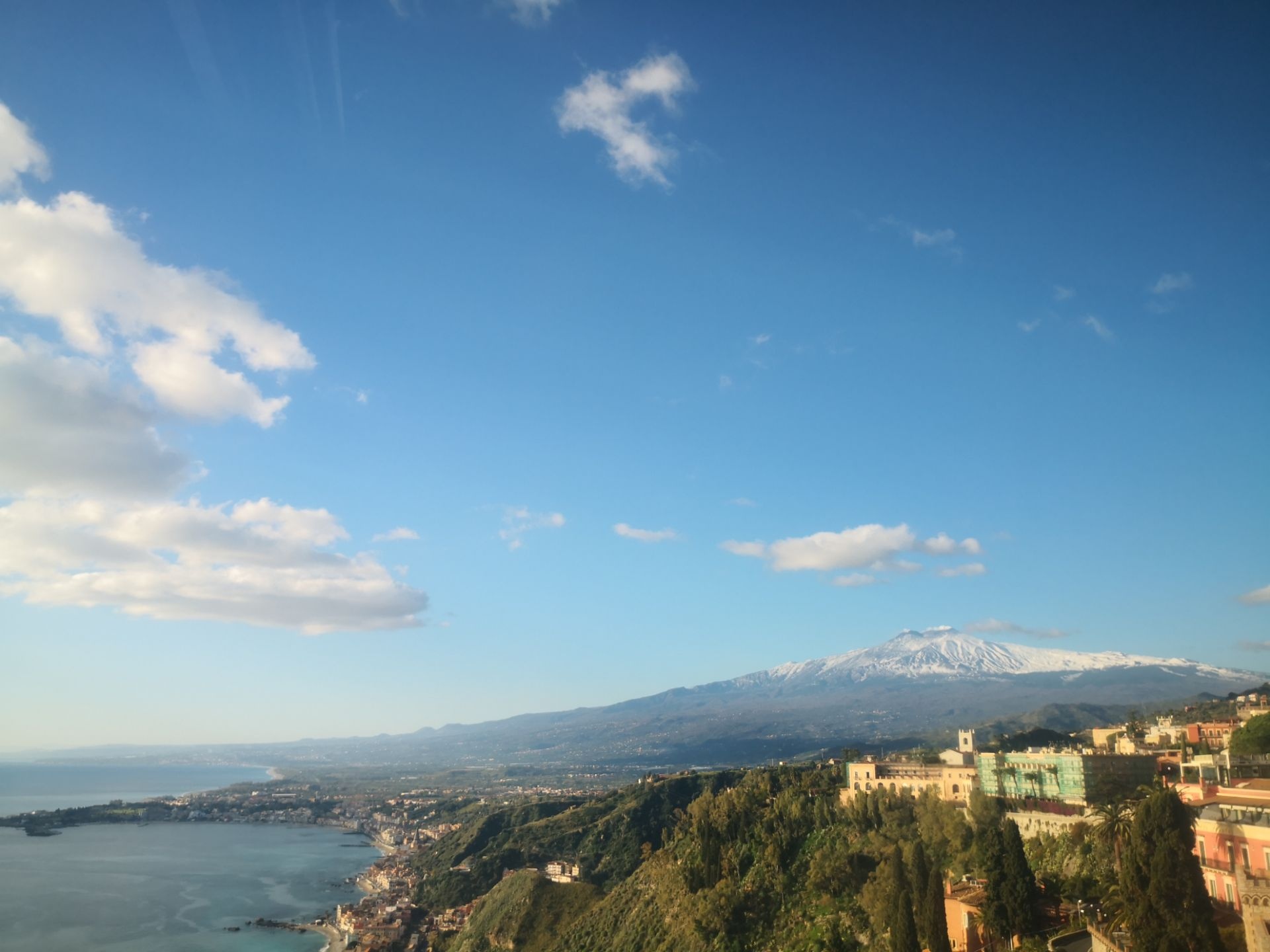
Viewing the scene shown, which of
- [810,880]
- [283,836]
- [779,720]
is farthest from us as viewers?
[779,720]

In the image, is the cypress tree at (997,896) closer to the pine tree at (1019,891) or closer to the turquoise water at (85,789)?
the pine tree at (1019,891)

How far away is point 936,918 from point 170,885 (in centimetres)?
5948

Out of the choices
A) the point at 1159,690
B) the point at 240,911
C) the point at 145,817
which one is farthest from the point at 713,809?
the point at 1159,690

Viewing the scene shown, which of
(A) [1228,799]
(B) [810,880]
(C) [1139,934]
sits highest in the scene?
(A) [1228,799]

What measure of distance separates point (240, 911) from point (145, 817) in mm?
61500

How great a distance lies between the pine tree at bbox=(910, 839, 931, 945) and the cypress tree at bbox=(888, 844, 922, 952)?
146 mm

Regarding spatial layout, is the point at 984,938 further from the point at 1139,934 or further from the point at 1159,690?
the point at 1159,690

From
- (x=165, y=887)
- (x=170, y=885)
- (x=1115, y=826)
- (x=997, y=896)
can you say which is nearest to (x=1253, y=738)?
(x=1115, y=826)

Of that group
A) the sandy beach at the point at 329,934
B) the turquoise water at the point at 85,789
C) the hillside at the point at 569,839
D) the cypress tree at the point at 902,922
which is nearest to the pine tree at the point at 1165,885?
the cypress tree at the point at 902,922

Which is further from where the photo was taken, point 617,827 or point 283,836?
point 283,836

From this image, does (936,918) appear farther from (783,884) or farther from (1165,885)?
(783,884)

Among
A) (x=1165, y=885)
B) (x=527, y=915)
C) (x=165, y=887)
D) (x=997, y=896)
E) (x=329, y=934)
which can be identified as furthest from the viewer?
(x=165, y=887)

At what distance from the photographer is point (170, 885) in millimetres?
59188

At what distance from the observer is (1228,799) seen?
1709 centimetres
